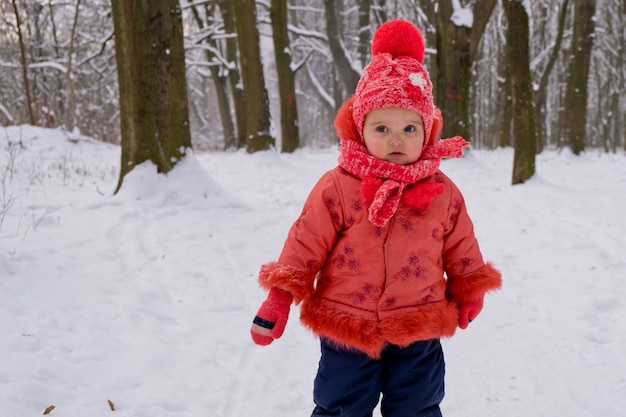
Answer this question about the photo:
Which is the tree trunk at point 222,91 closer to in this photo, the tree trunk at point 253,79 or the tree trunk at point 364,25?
the tree trunk at point 364,25

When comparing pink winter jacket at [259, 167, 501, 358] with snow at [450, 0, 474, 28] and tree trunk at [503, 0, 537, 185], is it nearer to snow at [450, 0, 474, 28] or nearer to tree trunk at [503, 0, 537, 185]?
tree trunk at [503, 0, 537, 185]

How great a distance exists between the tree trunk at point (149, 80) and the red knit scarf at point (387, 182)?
458 centimetres

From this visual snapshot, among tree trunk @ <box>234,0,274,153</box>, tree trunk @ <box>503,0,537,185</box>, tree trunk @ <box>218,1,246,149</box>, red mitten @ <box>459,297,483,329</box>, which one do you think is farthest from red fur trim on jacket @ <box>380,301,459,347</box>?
tree trunk @ <box>218,1,246,149</box>

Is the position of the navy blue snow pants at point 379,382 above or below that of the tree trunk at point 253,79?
below

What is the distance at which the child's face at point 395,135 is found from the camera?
1855 mm

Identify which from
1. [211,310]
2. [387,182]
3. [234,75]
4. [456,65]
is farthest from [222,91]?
[387,182]

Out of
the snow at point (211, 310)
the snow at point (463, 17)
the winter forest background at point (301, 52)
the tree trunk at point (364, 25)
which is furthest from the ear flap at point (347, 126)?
the tree trunk at point (364, 25)

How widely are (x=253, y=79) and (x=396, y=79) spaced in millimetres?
9815

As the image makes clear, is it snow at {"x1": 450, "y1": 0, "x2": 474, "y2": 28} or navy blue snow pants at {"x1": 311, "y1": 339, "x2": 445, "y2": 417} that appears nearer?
navy blue snow pants at {"x1": 311, "y1": 339, "x2": 445, "y2": 417}

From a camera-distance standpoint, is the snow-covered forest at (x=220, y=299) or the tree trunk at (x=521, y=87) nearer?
the snow-covered forest at (x=220, y=299)

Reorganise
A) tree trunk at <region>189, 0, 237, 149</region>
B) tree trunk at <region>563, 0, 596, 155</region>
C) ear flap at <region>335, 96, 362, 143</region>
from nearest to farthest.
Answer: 1. ear flap at <region>335, 96, 362, 143</region>
2. tree trunk at <region>563, 0, 596, 155</region>
3. tree trunk at <region>189, 0, 237, 149</region>

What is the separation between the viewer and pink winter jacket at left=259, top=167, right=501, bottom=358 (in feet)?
5.95

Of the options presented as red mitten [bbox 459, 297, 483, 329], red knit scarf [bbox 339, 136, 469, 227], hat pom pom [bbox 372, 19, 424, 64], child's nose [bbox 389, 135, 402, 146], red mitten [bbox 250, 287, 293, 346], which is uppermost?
hat pom pom [bbox 372, 19, 424, 64]

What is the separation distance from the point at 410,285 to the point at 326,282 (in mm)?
327
